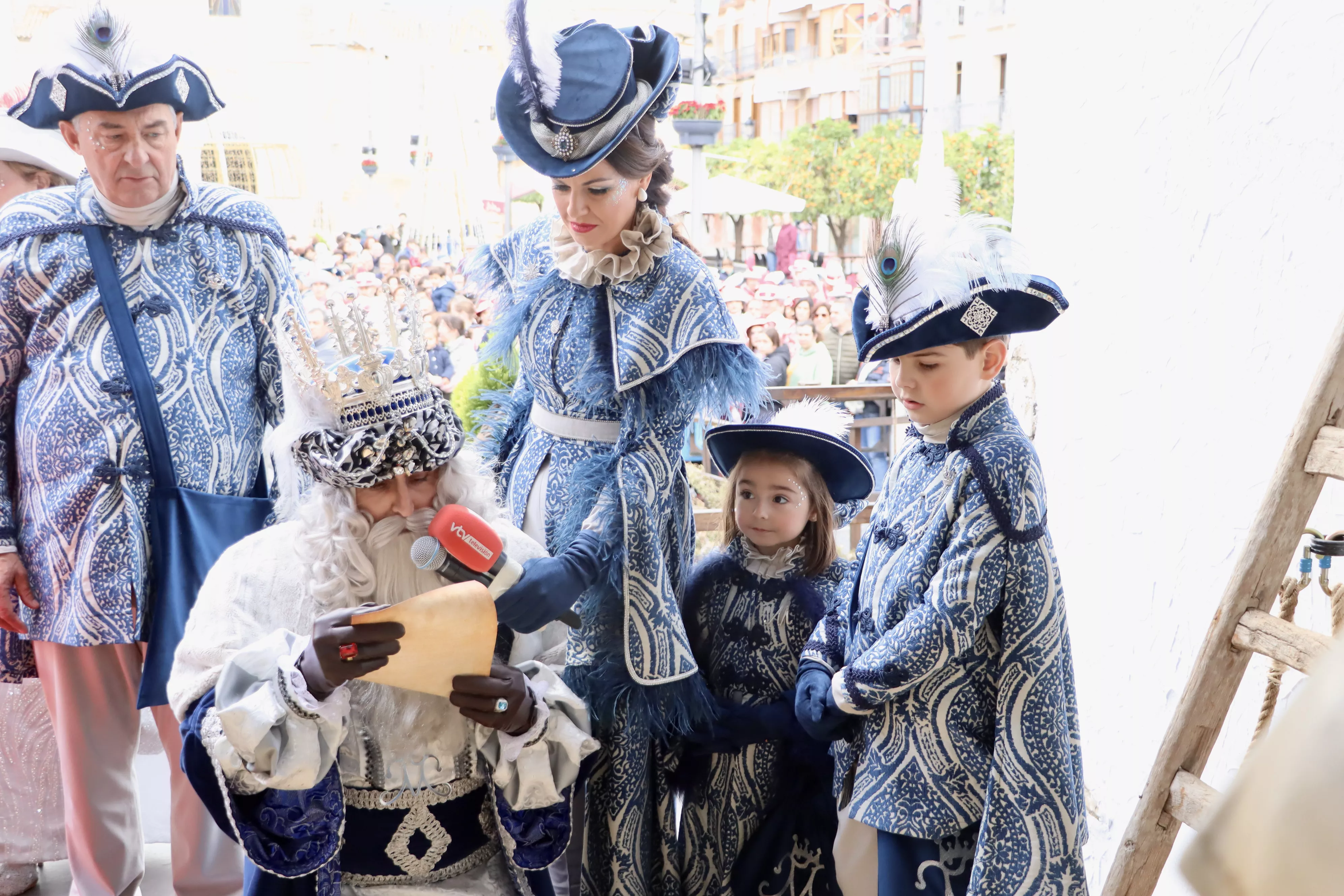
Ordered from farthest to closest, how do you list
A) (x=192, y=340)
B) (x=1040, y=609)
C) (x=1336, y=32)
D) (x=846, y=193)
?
1. (x=846, y=193)
2. (x=192, y=340)
3. (x=1336, y=32)
4. (x=1040, y=609)

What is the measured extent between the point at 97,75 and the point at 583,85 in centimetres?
106

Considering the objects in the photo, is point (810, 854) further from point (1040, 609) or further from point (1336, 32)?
point (1336, 32)

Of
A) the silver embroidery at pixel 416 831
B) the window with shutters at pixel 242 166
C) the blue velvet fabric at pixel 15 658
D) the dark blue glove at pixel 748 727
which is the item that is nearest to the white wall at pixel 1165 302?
the dark blue glove at pixel 748 727

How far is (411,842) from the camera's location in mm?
1994

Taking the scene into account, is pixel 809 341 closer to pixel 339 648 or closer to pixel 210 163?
pixel 339 648

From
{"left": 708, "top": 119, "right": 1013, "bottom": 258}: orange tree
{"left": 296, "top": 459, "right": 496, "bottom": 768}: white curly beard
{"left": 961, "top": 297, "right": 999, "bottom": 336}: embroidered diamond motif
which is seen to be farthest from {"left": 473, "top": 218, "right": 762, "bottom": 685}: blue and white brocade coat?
{"left": 708, "top": 119, "right": 1013, "bottom": 258}: orange tree

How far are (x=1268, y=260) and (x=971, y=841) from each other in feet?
4.88

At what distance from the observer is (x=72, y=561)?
8.16ft

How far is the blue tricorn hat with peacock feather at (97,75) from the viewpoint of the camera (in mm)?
2385

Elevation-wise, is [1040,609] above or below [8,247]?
below

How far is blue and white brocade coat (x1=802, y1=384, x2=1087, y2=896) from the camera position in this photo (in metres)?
1.89

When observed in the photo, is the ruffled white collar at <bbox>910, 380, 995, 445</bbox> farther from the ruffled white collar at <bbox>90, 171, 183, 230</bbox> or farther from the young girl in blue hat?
the ruffled white collar at <bbox>90, 171, 183, 230</bbox>

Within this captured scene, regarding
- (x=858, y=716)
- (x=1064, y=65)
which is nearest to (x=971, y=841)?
(x=858, y=716)

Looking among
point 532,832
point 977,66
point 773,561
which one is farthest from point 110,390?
point 977,66
